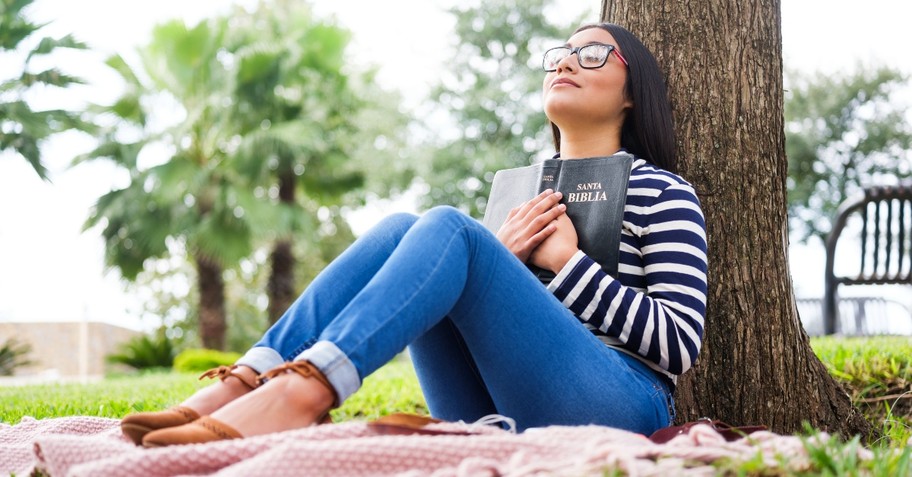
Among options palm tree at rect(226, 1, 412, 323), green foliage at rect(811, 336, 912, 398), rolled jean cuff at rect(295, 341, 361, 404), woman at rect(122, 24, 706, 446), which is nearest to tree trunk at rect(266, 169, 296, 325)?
palm tree at rect(226, 1, 412, 323)

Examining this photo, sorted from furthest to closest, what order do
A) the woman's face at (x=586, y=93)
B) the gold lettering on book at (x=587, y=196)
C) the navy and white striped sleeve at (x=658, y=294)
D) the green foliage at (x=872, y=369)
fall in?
1. the green foliage at (x=872, y=369)
2. the woman's face at (x=586, y=93)
3. the gold lettering on book at (x=587, y=196)
4. the navy and white striped sleeve at (x=658, y=294)

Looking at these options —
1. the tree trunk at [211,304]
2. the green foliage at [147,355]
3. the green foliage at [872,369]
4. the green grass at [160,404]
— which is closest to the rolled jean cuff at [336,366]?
the green grass at [160,404]

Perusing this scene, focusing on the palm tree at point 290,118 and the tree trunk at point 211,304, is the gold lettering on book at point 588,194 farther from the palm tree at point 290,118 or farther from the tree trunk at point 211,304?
the tree trunk at point 211,304

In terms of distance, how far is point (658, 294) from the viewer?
6.91ft

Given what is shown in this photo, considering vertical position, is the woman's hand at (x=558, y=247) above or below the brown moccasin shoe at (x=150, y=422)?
above

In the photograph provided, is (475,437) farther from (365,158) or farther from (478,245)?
(365,158)

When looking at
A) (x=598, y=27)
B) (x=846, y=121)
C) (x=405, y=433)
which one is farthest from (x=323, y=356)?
(x=846, y=121)

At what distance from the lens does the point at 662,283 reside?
6.93 ft

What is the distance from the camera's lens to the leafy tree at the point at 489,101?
18641 millimetres

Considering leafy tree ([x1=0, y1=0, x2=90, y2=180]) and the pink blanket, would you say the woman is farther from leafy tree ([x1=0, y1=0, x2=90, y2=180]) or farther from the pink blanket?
leafy tree ([x1=0, y1=0, x2=90, y2=180])

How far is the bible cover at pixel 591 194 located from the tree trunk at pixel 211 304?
466 inches

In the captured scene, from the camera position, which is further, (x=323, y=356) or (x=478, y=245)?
(x=478, y=245)

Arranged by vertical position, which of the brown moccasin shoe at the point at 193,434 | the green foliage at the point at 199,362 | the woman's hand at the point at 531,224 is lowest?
the green foliage at the point at 199,362

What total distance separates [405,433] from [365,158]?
16853 millimetres
